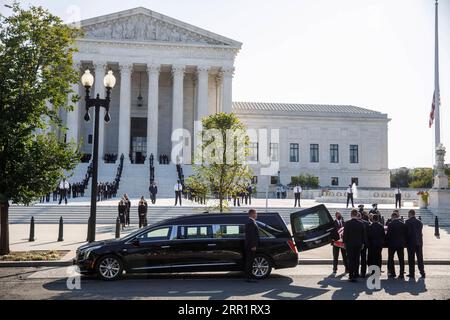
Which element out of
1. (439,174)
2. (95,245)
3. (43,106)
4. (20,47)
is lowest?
(95,245)

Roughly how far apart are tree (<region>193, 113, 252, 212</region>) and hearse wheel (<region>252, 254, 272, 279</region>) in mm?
8304

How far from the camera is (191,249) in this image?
11.9 metres

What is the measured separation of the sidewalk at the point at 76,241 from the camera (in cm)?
1650

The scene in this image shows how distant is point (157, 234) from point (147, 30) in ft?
144

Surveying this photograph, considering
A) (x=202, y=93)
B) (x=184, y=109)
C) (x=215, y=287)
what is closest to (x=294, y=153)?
(x=184, y=109)

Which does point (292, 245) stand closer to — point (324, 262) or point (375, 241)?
point (375, 241)

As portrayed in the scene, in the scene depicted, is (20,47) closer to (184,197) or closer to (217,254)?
(217,254)

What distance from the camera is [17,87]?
50.8 ft

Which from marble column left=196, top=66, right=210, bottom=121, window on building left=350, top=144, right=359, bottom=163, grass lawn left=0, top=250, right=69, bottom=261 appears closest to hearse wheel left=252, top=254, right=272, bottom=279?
grass lawn left=0, top=250, right=69, bottom=261

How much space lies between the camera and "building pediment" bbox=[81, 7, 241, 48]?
51.2 metres

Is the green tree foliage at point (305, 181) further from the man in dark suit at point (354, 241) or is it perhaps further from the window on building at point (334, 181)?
the man in dark suit at point (354, 241)

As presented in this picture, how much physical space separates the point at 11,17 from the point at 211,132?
33.7 ft

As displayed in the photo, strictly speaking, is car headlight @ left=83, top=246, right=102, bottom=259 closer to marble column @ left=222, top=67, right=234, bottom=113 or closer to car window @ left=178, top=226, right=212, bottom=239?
car window @ left=178, top=226, right=212, bottom=239
